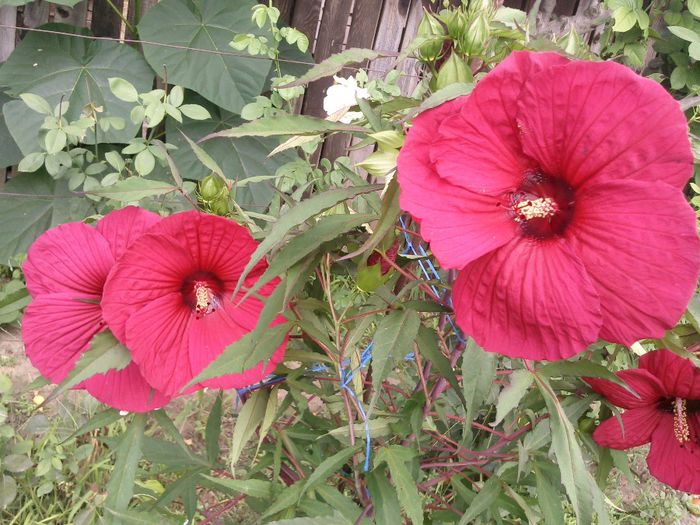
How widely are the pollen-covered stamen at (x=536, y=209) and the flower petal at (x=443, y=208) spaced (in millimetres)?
13

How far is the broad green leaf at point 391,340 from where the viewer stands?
0.63 m

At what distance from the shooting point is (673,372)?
0.73 meters

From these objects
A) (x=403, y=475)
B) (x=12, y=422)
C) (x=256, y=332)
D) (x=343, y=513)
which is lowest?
(x=12, y=422)

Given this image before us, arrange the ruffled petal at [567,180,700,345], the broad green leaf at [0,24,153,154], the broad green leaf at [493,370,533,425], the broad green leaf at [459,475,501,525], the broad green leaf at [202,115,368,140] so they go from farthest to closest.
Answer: the broad green leaf at [0,24,153,154]
the broad green leaf at [459,475,501,525]
the broad green leaf at [493,370,533,425]
the broad green leaf at [202,115,368,140]
the ruffled petal at [567,180,700,345]

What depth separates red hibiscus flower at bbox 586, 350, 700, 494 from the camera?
0.73m

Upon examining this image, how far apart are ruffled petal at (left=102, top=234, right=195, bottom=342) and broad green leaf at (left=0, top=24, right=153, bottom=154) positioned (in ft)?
4.85

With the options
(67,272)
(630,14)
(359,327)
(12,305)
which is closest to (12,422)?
(12,305)

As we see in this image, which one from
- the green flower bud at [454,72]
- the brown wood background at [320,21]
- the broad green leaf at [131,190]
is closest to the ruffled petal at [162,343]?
the broad green leaf at [131,190]

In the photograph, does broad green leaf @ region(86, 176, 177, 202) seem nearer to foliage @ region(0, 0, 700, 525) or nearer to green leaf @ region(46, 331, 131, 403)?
foliage @ region(0, 0, 700, 525)

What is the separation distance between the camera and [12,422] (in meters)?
1.78

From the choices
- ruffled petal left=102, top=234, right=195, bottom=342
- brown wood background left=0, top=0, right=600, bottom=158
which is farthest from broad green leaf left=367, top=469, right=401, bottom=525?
brown wood background left=0, top=0, right=600, bottom=158

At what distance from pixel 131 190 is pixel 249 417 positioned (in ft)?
0.98

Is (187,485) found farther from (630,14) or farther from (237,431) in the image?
(630,14)

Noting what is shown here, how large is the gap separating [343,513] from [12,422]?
129 centimetres
